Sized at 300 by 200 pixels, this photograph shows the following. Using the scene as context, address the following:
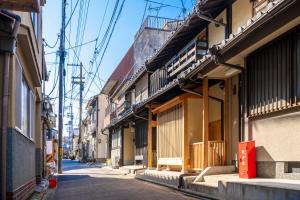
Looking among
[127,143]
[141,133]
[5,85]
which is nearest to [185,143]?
[5,85]

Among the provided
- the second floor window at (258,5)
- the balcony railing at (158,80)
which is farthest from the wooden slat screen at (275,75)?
the balcony railing at (158,80)

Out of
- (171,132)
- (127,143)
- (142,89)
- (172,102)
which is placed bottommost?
(127,143)

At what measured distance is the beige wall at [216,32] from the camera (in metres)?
16.2

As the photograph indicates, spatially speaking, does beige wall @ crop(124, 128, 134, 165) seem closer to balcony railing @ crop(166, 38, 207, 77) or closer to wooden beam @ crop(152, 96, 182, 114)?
wooden beam @ crop(152, 96, 182, 114)

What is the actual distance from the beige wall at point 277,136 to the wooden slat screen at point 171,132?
578 cm

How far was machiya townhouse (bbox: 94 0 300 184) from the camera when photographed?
1052 centimetres

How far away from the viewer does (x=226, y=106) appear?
51.6ft

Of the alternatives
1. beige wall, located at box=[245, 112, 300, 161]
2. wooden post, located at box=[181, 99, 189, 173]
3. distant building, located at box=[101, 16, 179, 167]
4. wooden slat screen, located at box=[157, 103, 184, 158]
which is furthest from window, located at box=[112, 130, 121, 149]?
beige wall, located at box=[245, 112, 300, 161]

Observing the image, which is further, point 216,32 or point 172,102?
point 172,102

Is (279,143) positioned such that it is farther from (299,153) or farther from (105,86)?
(105,86)

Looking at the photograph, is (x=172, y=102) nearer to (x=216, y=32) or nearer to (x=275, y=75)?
(x=216, y=32)

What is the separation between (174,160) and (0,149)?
11.3 meters

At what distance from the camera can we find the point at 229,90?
1566 cm

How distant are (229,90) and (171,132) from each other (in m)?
5.11
